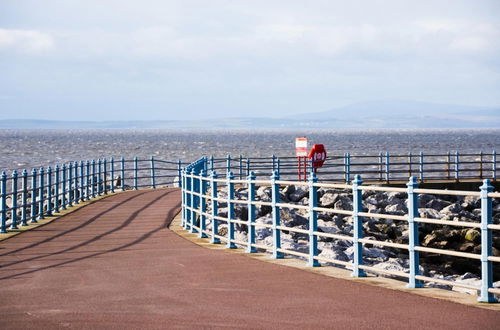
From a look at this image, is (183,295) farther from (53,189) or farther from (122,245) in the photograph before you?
(53,189)

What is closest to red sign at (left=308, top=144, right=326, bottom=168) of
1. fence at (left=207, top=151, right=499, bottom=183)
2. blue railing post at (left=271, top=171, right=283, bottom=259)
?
fence at (left=207, top=151, right=499, bottom=183)

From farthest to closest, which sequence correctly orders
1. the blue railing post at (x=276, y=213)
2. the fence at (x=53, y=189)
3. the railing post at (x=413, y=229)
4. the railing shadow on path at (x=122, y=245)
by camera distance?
the fence at (x=53, y=189), the blue railing post at (x=276, y=213), the railing shadow on path at (x=122, y=245), the railing post at (x=413, y=229)

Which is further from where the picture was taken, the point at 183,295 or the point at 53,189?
the point at 53,189

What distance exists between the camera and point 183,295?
35.8 ft

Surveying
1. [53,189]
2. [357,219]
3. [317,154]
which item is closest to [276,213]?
[357,219]

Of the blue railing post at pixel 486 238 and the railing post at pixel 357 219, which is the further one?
the railing post at pixel 357 219

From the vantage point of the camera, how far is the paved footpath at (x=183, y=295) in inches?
359

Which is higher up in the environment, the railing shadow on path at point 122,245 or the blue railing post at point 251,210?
the blue railing post at point 251,210

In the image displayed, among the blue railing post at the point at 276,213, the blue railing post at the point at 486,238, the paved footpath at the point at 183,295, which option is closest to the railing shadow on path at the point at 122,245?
the paved footpath at the point at 183,295

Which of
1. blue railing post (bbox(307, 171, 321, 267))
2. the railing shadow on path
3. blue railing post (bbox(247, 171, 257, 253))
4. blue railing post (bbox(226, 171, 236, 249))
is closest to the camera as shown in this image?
blue railing post (bbox(307, 171, 321, 267))

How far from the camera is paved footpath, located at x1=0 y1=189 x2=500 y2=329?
9.12 m

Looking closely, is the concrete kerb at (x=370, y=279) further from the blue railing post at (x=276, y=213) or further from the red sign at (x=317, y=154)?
the red sign at (x=317, y=154)

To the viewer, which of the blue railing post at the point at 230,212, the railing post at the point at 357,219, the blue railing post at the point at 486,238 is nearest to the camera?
the blue railing post at the point at 486,238

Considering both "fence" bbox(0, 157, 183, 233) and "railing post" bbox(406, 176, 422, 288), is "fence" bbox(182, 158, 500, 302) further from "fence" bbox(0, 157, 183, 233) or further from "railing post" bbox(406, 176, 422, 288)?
"fence" bbox(0, 157, 183, 233)
